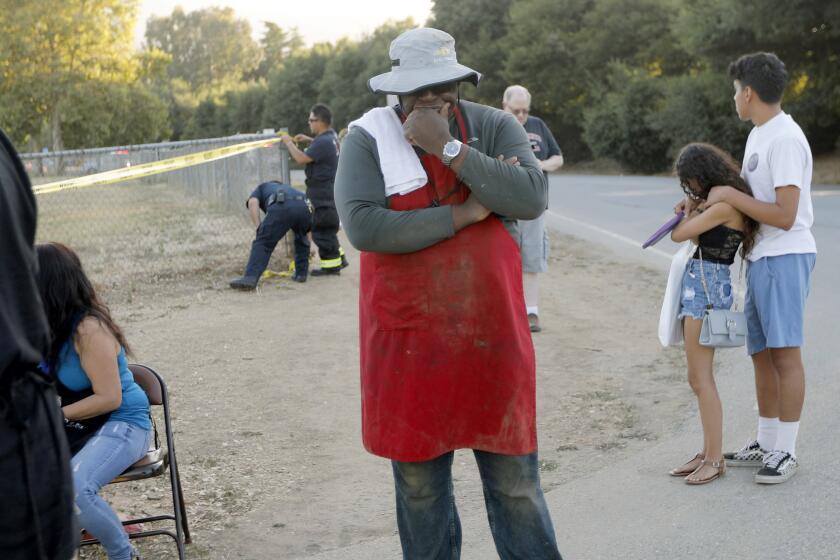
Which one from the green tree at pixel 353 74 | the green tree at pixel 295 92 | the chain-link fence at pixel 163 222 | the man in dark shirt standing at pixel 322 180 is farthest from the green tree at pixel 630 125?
the green tree at pixel 295 92

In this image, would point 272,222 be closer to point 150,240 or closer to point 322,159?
point 322,159

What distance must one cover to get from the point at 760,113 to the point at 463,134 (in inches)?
84.0

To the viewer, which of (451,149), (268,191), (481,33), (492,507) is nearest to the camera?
(451,149)

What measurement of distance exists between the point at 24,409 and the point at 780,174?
12.0 ft

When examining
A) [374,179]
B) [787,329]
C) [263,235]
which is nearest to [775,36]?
[263,235]

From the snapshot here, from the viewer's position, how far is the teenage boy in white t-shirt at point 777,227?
15.4 feet

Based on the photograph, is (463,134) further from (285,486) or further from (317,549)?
(285,486)

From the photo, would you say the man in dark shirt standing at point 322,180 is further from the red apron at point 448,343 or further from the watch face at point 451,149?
the watch face at point 451,149

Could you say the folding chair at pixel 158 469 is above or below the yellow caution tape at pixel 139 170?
below

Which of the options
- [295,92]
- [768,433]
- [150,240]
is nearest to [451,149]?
[768,433]

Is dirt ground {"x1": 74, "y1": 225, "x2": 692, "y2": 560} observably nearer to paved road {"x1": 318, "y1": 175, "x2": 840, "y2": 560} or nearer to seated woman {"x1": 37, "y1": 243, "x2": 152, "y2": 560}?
paved road {"x1": 318, "y1": 175, "x2": 840, "y2": 560}

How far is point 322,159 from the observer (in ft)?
39.1

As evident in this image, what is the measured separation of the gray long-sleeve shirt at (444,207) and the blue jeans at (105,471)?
1.51 meters

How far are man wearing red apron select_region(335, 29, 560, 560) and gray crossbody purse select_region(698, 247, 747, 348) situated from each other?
5.97ft
